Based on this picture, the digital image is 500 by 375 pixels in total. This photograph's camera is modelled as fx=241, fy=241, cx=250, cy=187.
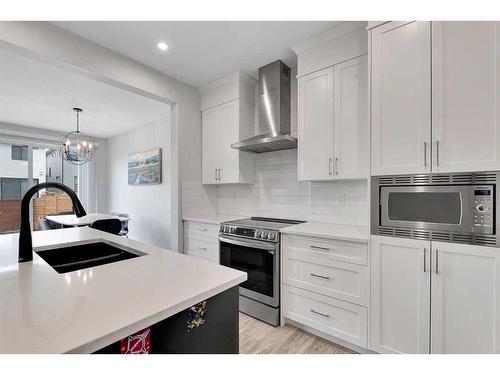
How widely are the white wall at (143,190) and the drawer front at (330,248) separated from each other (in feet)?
8.63

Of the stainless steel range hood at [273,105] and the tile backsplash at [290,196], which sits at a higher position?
the stainless steel range hood at [273,105]

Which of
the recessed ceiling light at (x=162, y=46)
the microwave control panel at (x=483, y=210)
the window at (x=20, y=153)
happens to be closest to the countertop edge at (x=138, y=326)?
the microwave control panel at (x=483, y=210)

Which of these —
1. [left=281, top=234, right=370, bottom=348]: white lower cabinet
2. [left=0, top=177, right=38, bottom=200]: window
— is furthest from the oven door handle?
[left=0, top=177, right=38, bottom=200]: window

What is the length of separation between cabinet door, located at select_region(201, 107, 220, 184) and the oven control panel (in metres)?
0.84

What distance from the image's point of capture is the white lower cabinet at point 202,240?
2.80 metres

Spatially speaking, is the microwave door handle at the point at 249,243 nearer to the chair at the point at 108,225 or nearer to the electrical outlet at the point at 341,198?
the electrical outlet at the point at 341,198

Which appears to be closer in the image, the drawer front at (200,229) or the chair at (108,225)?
the drawer front at (200,229)

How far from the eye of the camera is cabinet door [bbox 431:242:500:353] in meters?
1.36

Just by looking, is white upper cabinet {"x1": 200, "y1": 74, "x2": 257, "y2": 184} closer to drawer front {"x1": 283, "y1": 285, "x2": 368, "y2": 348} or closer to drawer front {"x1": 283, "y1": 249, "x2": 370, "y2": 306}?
drawer front {"x1": 283, "y1": 249, "x2": 370, "y2": 306}

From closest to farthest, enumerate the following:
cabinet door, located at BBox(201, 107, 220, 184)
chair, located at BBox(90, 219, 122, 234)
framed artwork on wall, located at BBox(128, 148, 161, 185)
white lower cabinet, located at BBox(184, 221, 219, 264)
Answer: white lower cabinet, located at BBox(184, 221, 219, 264) → cabinet door, located at BBox(201, 107, 220, 184) → chair, located at BBox(90, 219, 122, 234) → framed artwork on wall, located at BBox(128, 148, 161, 185)

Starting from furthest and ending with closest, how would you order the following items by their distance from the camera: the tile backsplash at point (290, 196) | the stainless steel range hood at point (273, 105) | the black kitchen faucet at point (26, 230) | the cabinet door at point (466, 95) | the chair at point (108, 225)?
the chair at point (108, 225) → the stainless steel range hood at point (273, 105) → the tile backsplash at point (290, 196) → the cabinet door at point (466, 95) → the black kitchen faucet at point (26, 230)

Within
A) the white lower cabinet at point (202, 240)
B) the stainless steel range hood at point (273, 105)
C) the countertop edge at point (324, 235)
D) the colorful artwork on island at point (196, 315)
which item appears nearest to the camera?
the colorful artwork on island at point (196, 315)

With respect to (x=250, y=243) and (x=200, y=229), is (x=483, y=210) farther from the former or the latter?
(x=200, y=229)
